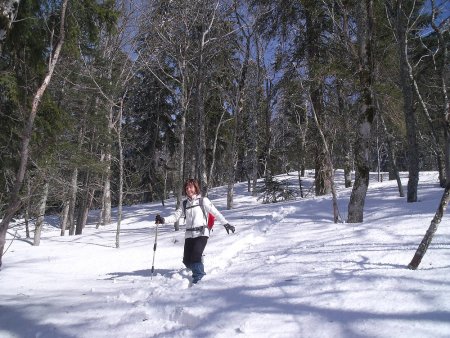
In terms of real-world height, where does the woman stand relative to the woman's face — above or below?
below

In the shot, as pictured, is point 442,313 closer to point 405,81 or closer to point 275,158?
point 405,81

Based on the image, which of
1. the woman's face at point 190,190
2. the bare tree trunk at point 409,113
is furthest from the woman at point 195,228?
the bare tree trunk at point 409,113

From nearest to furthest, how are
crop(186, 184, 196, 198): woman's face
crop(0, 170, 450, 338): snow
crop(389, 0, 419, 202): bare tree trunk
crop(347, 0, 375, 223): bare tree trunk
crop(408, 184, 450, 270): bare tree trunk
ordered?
crop(0, 170, 450, 338): snow, crop(408, 184, 450, 270): bare tree trunk, crop(186, 184, 196, 198): woman's face, crop(347, 0, 375, 223): bare tree trunk, crop(389, 0, 419, 202): bare tree trunk

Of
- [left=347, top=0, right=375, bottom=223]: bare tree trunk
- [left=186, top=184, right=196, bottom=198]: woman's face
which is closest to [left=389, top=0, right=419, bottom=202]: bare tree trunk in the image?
[left=347, top=0, right=375, bottom=223]: bare tree trunk

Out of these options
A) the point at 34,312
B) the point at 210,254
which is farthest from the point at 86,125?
the point at 34,312

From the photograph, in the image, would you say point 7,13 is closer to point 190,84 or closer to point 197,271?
point 197,271

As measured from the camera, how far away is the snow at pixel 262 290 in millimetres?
3479

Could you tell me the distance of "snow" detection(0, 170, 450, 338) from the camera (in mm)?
3479

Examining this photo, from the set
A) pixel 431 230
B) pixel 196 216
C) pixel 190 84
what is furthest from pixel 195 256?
pixel 190 84

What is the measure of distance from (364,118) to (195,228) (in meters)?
4.73

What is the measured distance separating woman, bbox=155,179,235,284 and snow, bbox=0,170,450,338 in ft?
0.83

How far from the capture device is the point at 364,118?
820 cm

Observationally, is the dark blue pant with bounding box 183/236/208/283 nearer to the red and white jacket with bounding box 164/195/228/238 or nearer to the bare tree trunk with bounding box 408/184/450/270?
the red and white jacket with bounding box 164/195/228/238

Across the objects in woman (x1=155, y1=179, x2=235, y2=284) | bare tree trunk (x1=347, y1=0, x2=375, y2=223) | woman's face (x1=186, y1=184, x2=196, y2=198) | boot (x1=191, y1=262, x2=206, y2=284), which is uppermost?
bare tree trunk (x1=347, y1=0, x2=375, y2=223)
